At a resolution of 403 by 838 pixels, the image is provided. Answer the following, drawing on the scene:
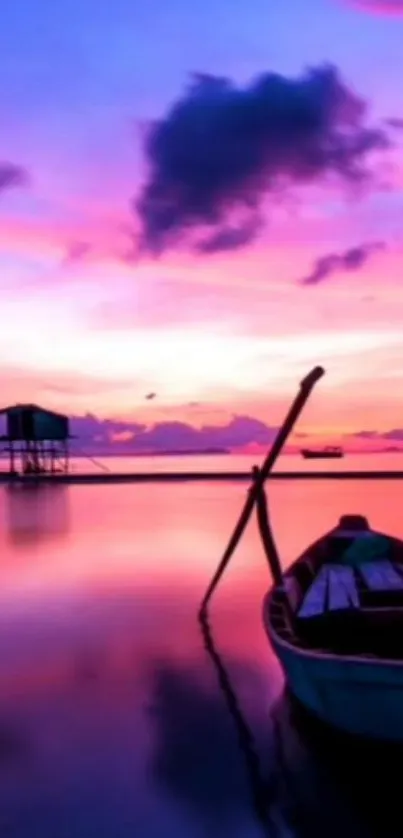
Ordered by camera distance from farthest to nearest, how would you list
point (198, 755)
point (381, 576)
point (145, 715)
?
point (381, 576) < point (145, 715) < point (198, 755)

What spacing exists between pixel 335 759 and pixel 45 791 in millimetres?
3105

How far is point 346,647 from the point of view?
993 centimetres

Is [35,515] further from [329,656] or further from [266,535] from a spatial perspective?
[329,656]

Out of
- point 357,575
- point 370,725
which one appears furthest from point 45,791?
point 357,575

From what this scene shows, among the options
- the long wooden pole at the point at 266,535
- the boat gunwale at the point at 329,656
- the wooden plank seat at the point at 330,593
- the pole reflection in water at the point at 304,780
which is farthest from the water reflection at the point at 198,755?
the long wooden pole at the point at 266,535

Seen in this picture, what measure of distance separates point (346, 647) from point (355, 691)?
650mm

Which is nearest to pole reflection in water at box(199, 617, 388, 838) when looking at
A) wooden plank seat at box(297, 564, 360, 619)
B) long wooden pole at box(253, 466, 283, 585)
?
wooden plank seat at box(297, 564, 360, 619)

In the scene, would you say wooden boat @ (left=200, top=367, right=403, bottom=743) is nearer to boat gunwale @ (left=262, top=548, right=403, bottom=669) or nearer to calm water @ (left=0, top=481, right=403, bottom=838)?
boat gunwale @ (left=262, top=548, right=403, bottom=669)

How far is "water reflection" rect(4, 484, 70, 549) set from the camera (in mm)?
40188

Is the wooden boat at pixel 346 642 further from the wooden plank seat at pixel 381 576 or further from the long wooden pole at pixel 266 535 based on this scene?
the long wooden pole at pixel 266 535

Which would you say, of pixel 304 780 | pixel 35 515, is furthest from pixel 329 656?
pixel 35 515

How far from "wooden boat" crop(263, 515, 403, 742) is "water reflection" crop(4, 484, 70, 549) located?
24.8 meters

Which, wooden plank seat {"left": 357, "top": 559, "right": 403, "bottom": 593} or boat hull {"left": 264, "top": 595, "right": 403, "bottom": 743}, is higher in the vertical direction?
wooden plank seat {"left": 357, "top": 559, "right": 403, "bottom": 593}

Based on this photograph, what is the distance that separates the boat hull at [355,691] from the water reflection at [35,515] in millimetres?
27224
